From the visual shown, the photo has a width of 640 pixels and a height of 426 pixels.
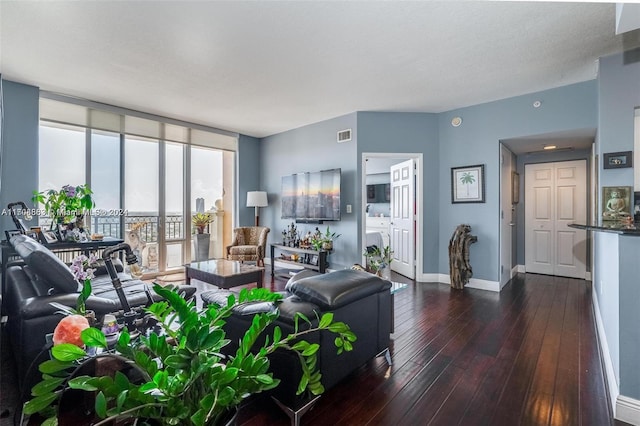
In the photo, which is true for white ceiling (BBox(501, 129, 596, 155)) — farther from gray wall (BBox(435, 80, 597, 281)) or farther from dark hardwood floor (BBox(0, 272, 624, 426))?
dark hardwood floor (BBox(0, 272, 624, 426))

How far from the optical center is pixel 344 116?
514cm

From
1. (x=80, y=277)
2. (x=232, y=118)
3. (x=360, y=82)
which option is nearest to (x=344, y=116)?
(x=360, y=82)

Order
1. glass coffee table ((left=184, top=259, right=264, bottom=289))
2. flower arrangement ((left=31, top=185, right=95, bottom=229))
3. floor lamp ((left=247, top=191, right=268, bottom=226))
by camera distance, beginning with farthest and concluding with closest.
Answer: floor lamp ((left=247, top=191, right=268, bottom=226)), flower arrangement ((left=31, top=185, right=95, bottom=229)), glass coffee table ((left=184, top=259, right=264, bottom=289))

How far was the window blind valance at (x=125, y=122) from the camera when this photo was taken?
421cm

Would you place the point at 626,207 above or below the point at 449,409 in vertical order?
above

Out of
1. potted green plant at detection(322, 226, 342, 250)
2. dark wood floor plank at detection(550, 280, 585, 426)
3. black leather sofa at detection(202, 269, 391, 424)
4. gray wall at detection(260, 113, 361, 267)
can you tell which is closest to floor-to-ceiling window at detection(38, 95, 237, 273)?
gray wall at detection(260, 113, 361, 267)

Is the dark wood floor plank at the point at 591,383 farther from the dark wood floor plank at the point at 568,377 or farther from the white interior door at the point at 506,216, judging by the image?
the white interior door at the point at 506,216

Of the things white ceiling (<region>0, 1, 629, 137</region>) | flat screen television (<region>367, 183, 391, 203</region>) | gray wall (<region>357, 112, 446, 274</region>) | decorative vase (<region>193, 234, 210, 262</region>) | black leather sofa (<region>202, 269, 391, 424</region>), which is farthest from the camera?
flat screen television (<region>367, 183, 391, 203</region>)

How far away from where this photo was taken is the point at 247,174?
21.6 feet

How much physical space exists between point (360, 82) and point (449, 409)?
3.36m

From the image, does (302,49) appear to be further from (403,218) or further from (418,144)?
(403,218)

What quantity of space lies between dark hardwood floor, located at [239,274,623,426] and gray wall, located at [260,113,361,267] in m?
1.78

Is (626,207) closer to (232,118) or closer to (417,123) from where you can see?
(417,123)

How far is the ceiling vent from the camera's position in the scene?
5070mm
